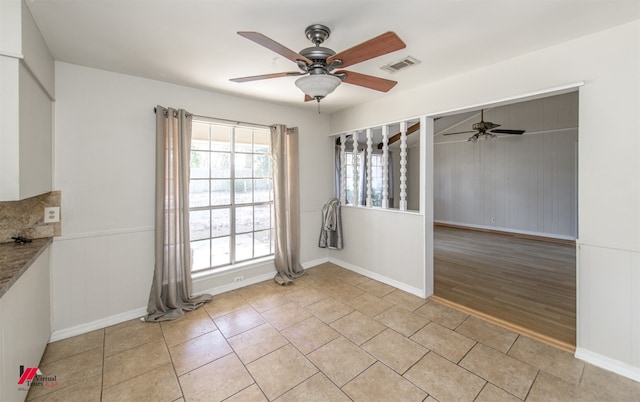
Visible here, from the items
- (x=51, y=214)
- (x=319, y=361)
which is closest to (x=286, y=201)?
(x=319, y=361)

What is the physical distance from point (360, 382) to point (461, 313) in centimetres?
158

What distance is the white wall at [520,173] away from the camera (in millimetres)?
5828

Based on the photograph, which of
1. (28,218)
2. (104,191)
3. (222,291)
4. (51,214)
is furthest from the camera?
(222,291)

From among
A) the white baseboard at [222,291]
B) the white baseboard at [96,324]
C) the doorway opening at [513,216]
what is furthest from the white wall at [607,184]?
the white baseboard at [96,324]

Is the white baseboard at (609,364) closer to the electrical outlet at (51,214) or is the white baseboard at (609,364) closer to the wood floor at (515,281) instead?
the wood floor at (515,281)

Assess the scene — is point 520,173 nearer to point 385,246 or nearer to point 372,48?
point 385,246

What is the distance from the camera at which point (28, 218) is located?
2.32 meters

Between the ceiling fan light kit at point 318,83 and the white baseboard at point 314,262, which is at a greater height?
the ceiling fan light kit at point 318,83

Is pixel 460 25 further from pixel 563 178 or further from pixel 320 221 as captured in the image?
pixel 563 178

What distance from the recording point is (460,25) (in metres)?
1.92

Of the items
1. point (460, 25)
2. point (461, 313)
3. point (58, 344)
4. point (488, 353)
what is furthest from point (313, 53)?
point (58, 344)

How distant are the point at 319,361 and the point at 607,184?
8.60 ft

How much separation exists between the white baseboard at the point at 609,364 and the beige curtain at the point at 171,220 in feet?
12.0

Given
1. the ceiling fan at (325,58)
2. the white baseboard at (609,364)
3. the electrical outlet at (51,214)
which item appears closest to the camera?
the ceiling fan at (325,58)
